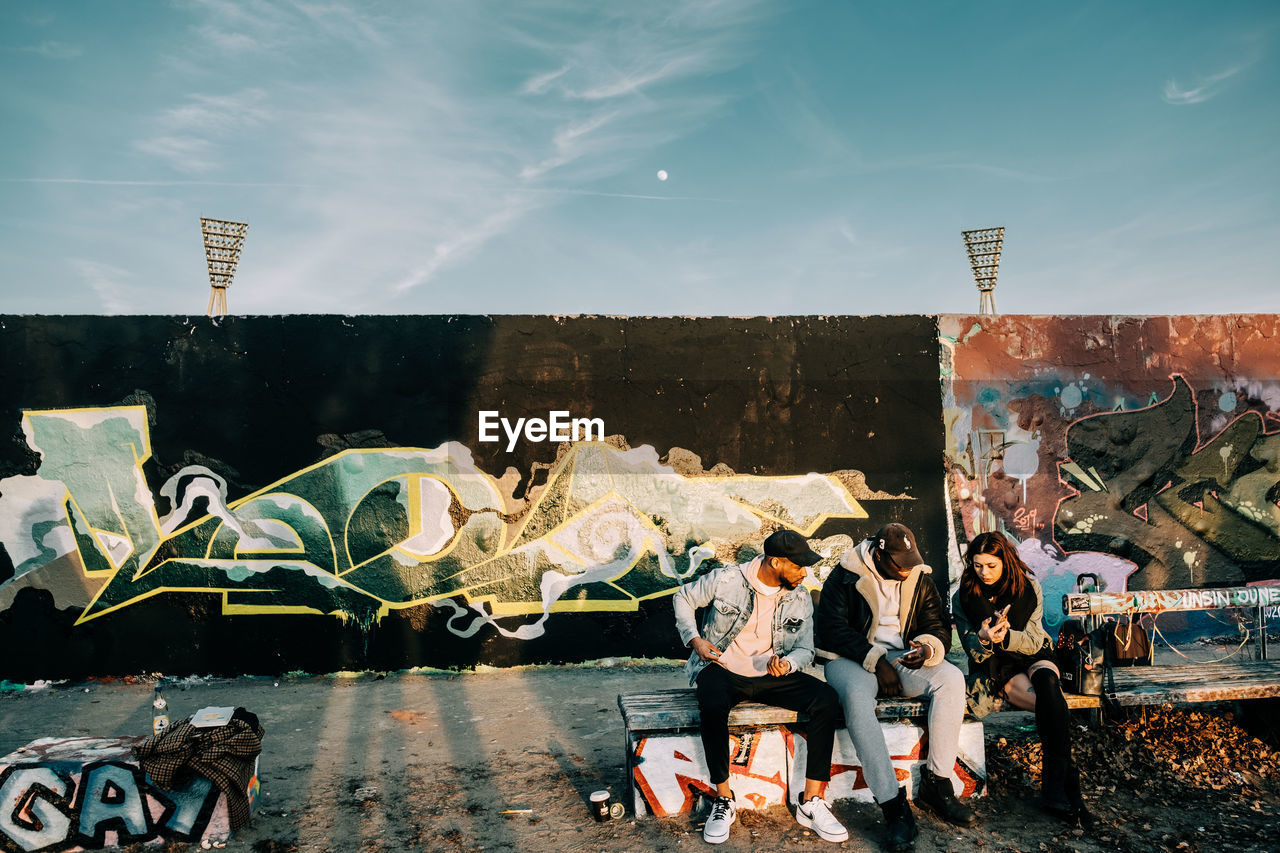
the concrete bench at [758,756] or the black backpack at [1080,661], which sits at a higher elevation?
the black backpack at [1080,661]

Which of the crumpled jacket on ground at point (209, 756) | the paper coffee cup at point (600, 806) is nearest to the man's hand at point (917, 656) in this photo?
the paper coffee cup at point (600, 806)

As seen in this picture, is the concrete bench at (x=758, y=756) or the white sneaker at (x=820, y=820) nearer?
the white sneaker at (x=820, y=820)

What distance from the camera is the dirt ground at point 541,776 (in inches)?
133

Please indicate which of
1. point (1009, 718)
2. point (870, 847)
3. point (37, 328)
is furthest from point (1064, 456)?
point (37, 328)

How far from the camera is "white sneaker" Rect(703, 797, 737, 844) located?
3340 mm

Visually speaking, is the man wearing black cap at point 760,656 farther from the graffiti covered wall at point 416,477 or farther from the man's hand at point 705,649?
the graffiti covered wall at point 416,477

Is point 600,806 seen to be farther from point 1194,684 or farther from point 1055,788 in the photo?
point 1194,684

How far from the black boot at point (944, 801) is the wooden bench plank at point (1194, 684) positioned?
3.34ft

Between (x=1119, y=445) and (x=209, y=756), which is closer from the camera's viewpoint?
(x=209, y=756)

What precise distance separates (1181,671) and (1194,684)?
296 mm

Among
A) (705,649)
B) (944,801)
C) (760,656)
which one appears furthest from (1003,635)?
(705,649)

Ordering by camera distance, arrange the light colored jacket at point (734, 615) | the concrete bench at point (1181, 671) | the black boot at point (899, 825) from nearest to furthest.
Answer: the black boot at point (899, 825) < the light colored jacket at point (734, 615) < the concrete bench at point (1181, 671)

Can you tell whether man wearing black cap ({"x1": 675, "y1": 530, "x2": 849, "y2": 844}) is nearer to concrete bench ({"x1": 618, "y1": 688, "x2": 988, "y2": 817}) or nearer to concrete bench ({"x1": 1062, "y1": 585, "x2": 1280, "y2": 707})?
concrete bench ({"x1": 618, "y1": 688, "x2": 988, "y2": 817})

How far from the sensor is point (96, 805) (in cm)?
331
